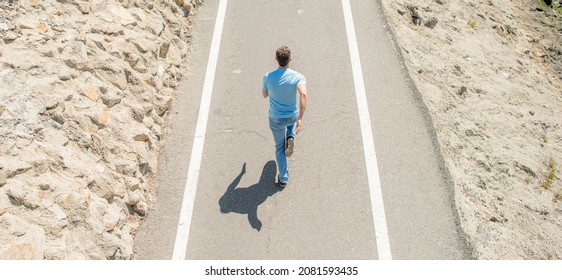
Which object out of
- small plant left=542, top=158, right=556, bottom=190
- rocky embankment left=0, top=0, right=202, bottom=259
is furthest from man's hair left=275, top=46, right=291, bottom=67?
small plant left=542, top=158, right=556, bottom=190

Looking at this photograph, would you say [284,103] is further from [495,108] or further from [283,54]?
[495,108]

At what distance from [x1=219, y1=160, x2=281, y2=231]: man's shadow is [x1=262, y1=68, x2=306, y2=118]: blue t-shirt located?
1.06 m

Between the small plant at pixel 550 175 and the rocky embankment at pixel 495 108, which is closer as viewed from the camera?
the rocky embankment at pixel 495 108

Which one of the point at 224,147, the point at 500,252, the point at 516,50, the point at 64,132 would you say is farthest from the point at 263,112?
the point at 516,50

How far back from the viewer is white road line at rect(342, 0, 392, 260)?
604cm

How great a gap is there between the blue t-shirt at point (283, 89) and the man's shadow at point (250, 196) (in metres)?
1.06

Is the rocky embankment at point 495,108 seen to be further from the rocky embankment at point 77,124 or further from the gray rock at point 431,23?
the rocky embankment at point 77,124

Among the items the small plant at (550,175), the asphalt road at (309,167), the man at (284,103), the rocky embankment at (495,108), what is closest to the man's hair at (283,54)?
the man at (284,103)

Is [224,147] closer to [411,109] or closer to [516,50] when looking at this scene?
[411,109]

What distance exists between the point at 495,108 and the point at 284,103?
4770 millimetres

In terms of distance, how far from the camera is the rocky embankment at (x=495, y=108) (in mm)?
6727

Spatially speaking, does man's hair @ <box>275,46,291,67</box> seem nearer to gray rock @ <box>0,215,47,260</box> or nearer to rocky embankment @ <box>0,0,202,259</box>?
rocky embankment @ <box>0,0,202,259</box>

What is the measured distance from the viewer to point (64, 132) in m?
6.00

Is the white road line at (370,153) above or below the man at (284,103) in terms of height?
below
